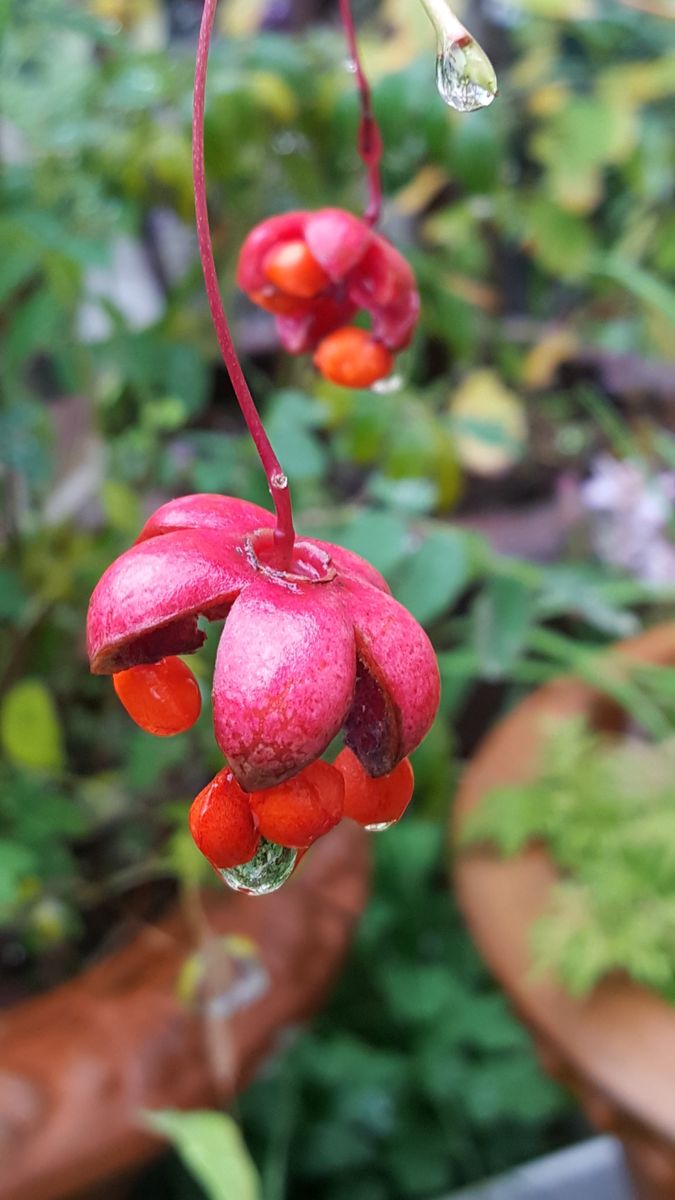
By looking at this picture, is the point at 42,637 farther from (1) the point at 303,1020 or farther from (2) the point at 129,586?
(2) the point at 129,586

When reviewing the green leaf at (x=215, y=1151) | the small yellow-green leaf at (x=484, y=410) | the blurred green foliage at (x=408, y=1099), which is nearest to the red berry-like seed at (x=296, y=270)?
the green leaf at (x=215, y=1151)

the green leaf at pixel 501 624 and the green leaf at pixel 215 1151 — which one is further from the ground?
the green leaf at pixel 501 624

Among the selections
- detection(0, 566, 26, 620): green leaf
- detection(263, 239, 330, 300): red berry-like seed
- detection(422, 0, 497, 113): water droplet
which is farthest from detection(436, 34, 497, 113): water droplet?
detection(0, 566, 26, 620): green leaf

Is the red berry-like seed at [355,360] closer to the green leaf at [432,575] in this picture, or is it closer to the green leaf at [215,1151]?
the green leaf at [432,575]

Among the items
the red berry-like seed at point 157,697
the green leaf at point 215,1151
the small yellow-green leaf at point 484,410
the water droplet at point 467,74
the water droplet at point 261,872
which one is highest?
the water droplet at point 467,74

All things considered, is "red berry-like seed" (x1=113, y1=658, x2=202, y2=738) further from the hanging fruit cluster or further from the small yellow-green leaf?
the small yellow-green leaf

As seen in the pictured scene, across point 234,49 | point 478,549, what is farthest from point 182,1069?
point 234,49

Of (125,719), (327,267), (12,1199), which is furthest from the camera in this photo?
(125,719)
